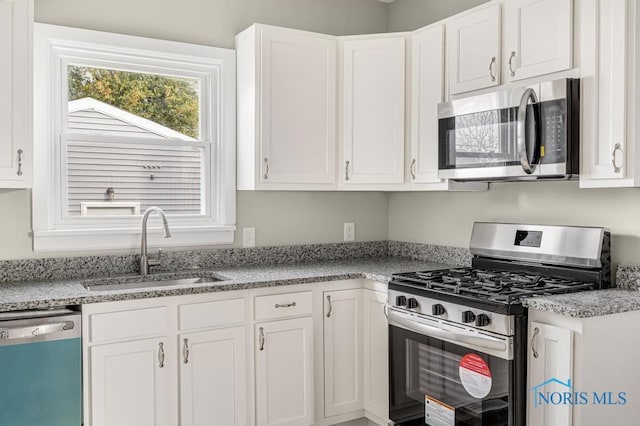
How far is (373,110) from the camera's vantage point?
10.8 ft

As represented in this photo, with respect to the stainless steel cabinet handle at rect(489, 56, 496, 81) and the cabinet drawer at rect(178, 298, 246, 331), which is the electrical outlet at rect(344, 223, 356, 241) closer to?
the cabinet drawer at rect(178, 298, 246, 331)

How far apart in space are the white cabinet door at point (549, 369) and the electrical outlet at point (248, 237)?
1746 mm

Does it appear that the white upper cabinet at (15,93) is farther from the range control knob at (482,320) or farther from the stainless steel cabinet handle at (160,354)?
the range control knob at (482,320)

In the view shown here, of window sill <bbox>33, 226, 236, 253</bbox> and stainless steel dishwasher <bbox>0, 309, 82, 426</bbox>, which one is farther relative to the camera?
window sill <bbox>33, 226, 236, 253</bbox>

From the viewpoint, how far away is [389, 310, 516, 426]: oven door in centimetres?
226

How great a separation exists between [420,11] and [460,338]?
220 centimetres

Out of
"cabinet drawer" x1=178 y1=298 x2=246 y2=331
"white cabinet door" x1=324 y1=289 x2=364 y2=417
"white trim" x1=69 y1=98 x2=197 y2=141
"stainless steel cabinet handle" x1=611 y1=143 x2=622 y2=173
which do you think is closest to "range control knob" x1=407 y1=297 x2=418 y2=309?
"white cabinet door" x1=324 y1=289 x2=364 y2=417

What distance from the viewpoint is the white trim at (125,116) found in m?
3.03

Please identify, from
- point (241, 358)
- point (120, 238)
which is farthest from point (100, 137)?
point (241, 358)

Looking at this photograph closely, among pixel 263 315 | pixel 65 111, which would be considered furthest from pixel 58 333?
pixel 65 111

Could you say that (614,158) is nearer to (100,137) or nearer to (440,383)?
(440,383)

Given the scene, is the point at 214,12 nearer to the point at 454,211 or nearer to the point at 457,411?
the point at 454,211

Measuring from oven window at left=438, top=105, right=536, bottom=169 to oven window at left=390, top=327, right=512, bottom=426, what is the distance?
86cm

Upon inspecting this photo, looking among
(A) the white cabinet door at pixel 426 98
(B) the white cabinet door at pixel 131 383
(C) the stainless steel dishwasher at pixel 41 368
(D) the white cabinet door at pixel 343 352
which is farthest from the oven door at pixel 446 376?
(C) the stainless steel dishwasher at pixel 41 368
